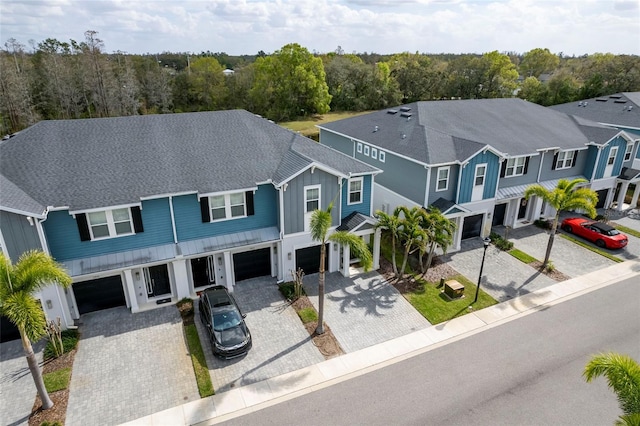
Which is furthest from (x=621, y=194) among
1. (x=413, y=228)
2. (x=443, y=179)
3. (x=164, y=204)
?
(x=164, y=204)

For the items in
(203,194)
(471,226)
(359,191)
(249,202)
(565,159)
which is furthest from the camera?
(565,159)

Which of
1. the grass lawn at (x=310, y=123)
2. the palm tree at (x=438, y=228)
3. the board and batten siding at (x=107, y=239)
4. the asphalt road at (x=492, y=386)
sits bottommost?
the asphalt road at (x=492, y=386)

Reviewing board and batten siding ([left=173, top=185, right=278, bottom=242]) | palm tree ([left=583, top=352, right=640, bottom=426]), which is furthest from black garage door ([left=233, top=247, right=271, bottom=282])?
palm tree ([left=583, top=352, right=640, bottom=426])

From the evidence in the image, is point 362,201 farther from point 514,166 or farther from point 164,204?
point 514,166

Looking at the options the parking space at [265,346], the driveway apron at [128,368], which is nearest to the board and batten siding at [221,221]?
the parking space at [265,346]

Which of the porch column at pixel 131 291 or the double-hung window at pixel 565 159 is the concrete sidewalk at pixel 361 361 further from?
the double-hung window at pixel 565 159

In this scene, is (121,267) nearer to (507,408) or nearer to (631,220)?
(507,408)
